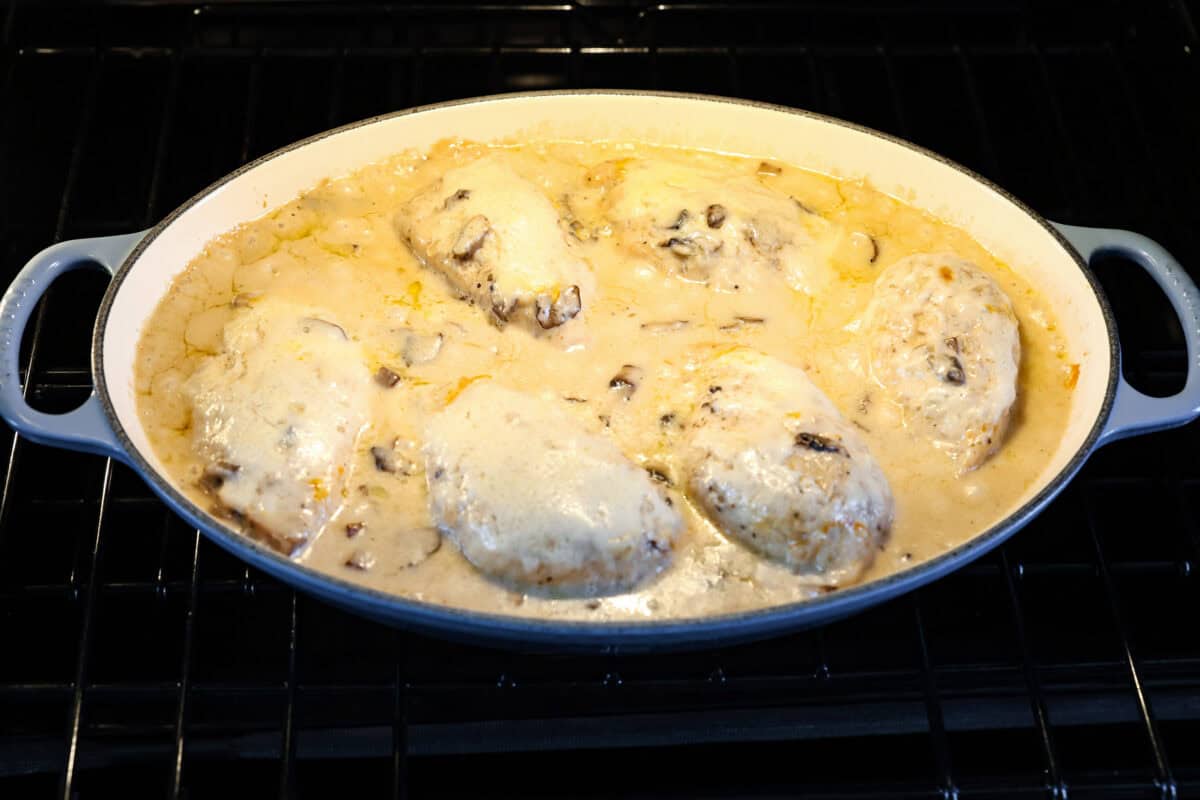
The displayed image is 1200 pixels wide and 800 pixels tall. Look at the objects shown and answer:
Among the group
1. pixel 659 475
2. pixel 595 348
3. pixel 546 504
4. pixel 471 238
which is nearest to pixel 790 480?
pixel 659 475

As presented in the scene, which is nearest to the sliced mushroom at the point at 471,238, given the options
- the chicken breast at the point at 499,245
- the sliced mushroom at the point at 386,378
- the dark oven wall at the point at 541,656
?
the chicken breast at the point at 499,245

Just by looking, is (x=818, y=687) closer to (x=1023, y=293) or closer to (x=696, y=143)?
(x=1023, y=293)

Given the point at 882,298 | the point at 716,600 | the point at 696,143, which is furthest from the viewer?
the point at 696,143

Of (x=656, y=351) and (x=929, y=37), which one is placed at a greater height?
(x=929, y=37)

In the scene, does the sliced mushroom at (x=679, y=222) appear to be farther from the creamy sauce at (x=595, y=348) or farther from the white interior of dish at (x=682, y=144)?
the white interior of dish at (x=682, y=144)

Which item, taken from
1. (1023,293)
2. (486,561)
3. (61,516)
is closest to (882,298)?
(1023,293)

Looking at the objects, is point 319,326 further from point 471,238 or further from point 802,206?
point 802,206
